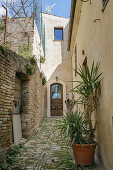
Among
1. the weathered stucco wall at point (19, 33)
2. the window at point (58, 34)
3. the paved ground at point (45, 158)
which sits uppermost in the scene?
the window at point (58, 34)

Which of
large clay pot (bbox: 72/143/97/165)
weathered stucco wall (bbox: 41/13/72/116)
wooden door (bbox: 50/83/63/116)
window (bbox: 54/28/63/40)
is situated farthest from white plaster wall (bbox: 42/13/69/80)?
large clay pot (bbox: 72/143/97/165)

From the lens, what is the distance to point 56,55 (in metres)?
11.2

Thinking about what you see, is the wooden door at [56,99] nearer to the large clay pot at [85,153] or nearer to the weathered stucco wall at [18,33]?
the weathered stucco wall at [18,33]

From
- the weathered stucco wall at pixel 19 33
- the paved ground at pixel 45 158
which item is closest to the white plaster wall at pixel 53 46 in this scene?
the weathered stucco wall at pixel 19 33

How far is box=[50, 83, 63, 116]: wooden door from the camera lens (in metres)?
10.5

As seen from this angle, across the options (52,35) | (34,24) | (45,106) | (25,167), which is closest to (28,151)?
(25,167)

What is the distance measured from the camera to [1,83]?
332 cm

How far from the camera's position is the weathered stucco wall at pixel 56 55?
10773 mm

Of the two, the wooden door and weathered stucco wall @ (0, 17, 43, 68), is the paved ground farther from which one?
the wooden door

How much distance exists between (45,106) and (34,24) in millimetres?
5537

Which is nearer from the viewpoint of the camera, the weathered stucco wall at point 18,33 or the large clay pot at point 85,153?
the large clay pot at point 85,153

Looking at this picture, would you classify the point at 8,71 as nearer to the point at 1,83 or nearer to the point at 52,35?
the point at 1,83

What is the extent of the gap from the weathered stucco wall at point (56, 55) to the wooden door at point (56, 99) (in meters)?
0.36

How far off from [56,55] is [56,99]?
3211 mm
